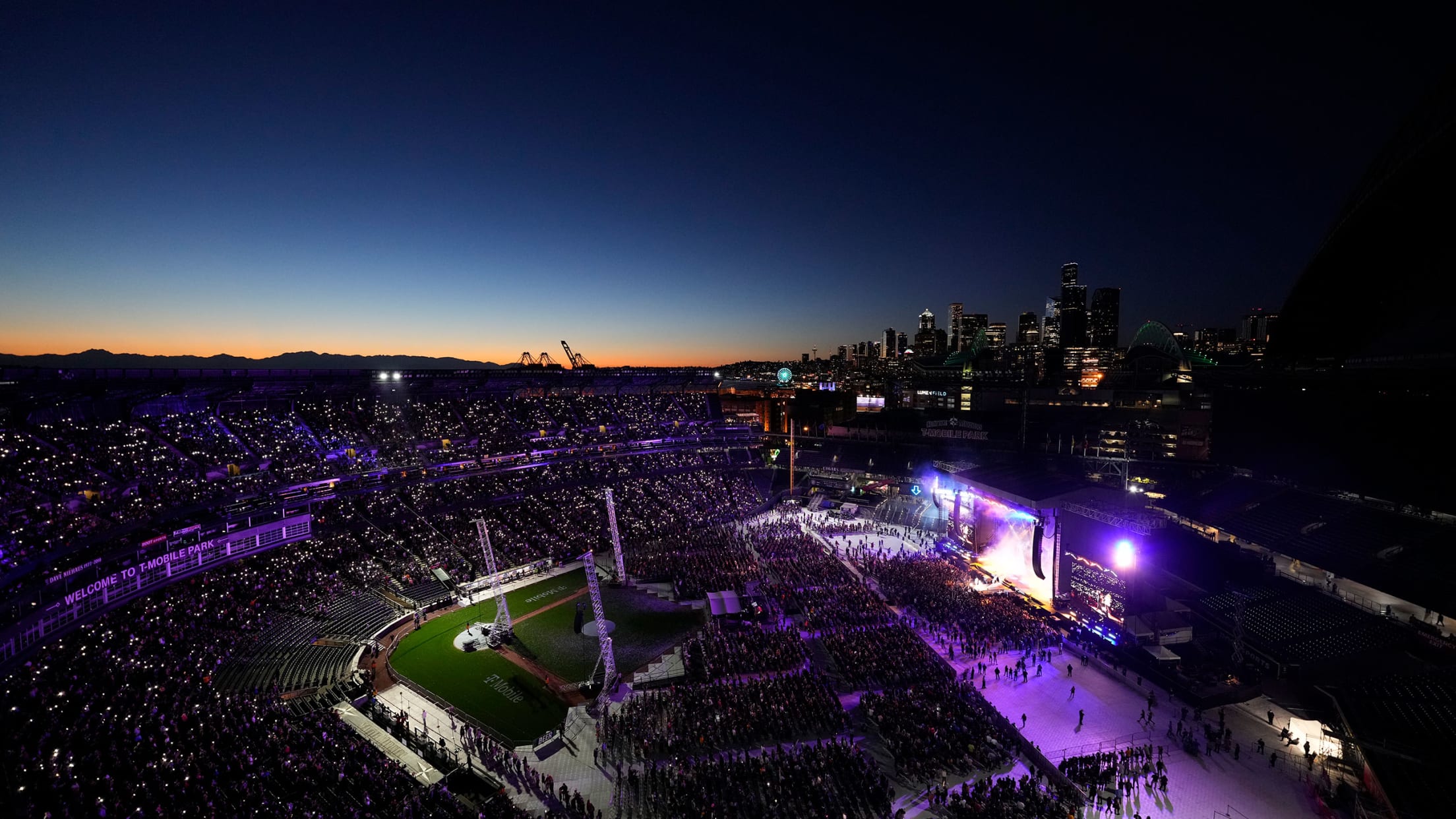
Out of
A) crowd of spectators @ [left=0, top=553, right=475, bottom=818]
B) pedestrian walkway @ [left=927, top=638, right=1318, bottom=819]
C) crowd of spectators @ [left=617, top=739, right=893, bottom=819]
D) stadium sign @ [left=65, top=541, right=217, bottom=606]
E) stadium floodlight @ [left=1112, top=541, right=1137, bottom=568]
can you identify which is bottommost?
pedestrian walkway @ [left=927, top=638, right=1318, bottom=819]

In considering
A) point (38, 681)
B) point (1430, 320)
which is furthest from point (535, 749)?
point (1430, 320)

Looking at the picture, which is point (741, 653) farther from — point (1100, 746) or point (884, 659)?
point (1100, 746)

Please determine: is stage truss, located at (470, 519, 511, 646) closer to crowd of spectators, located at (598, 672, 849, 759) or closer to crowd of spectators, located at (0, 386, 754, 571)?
crowd of spectators, located at (598, 672, 849, 759)

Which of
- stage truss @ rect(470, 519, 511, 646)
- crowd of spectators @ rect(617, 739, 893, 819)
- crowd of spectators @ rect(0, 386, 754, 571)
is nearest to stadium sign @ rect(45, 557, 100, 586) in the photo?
crowd of spectators @ rect(0, 386, 754, 571)

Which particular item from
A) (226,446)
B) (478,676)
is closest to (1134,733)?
(478,676)

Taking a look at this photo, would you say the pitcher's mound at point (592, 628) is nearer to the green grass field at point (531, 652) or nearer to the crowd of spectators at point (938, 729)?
the green grass field at point (531, 652)
